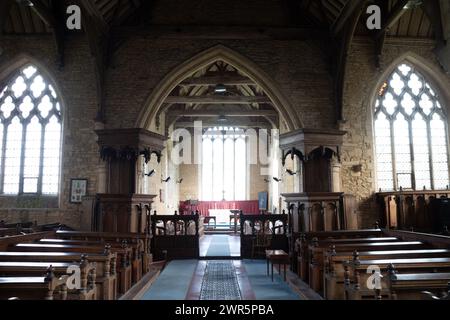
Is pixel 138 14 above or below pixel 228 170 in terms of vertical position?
above

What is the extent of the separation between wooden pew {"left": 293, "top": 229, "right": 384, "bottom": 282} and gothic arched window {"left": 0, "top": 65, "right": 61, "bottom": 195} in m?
6.69

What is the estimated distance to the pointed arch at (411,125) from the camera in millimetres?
10070

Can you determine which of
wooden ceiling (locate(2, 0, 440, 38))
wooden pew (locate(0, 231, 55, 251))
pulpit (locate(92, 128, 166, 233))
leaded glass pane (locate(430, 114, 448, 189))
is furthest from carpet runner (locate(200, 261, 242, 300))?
wooden ceiling (locate(2, 0, 440, 38))

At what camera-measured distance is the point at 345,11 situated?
8.77 metres

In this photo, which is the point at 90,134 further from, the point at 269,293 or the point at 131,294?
the point at 269,293

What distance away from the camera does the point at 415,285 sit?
281cm

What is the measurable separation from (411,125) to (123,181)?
313 inches

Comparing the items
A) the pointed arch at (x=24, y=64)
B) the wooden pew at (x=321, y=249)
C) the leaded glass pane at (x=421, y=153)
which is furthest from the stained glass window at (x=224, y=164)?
the wooden pew at (x=321, y=249)

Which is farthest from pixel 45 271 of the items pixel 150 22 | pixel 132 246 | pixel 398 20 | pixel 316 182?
pixel 398 20

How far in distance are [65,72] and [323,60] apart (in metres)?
6.96

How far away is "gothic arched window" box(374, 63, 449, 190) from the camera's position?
10070 mm

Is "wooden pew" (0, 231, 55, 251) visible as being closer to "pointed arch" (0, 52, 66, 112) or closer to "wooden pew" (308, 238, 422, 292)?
"wooden pew" (308, 238, 422, 292)

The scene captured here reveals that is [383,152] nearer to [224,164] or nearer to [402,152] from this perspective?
[402,152]
